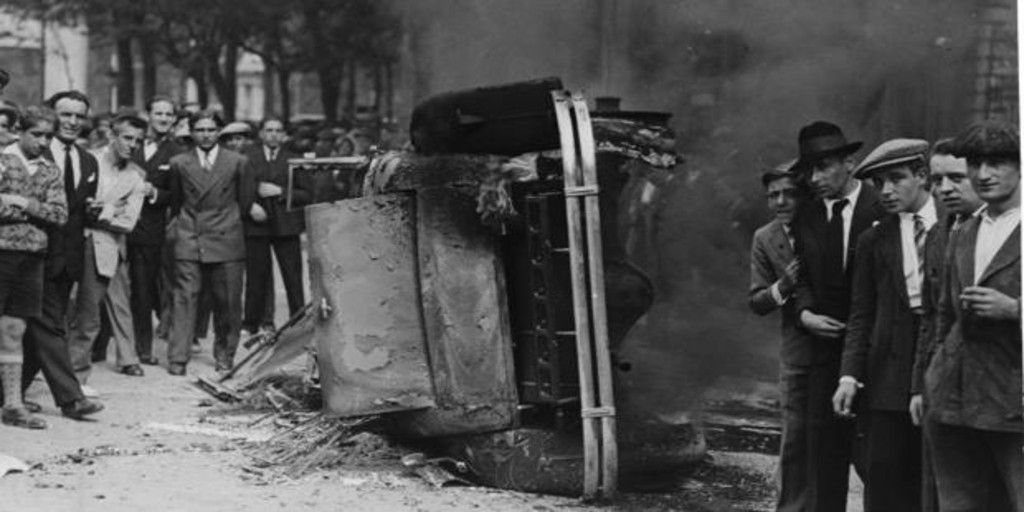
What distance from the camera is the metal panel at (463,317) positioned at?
705 cm

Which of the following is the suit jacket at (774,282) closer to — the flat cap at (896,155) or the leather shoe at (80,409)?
the flat cap at (896,155)

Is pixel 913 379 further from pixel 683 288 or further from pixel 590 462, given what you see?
pixel 683 288

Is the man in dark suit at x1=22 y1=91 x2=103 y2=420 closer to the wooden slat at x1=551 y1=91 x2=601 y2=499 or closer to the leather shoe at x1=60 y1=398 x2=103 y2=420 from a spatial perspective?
the leather shoe at x1=60 y1=398 x2=103 y2=420

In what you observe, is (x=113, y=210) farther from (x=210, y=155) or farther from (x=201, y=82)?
(x=201, y=82)

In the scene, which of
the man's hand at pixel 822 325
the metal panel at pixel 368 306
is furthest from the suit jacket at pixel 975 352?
the metal panel at pixel 368 306

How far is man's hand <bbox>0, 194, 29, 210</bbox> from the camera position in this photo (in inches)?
319

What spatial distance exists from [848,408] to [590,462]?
1.23 m

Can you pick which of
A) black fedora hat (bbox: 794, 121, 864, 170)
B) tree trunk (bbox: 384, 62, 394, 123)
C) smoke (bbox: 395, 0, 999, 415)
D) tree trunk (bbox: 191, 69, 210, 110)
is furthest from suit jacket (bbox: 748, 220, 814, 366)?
tree trunk (bbox: 191, 69, 210, 110)

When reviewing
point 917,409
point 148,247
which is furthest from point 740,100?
point 917,409

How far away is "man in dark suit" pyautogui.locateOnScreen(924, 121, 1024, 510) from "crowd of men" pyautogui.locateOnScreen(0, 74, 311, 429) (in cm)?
466

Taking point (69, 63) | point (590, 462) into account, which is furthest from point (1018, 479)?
point (69, 63)

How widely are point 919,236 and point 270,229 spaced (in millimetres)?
6647

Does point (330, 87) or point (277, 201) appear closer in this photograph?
point (277, 201)

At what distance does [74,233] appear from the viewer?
9.23 metres
